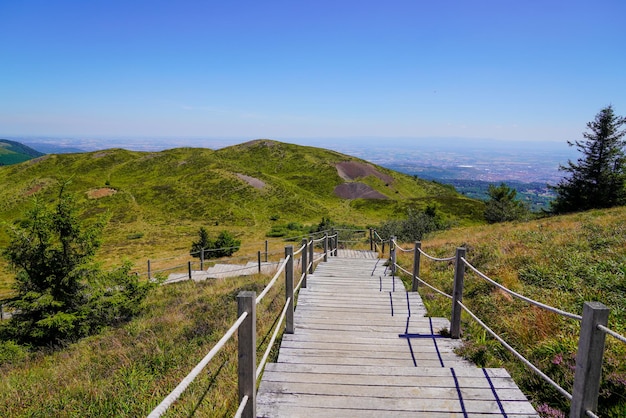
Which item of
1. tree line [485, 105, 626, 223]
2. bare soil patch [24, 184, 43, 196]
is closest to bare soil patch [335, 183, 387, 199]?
tree line [485, 105, 626, 223]

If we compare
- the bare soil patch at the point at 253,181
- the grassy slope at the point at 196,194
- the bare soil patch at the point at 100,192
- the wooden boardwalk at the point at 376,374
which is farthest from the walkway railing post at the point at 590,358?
the bare soil patch at the point at 100,192

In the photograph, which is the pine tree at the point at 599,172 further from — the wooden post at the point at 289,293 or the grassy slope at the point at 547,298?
the wooden post at the point at 289,293

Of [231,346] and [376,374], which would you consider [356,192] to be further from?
[376,374]

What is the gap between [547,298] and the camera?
637 centimetres

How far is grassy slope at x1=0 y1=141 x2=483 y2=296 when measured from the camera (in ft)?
153

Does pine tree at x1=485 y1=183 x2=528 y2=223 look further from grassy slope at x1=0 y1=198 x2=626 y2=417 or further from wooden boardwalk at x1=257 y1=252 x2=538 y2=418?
wooden boardwalk at x1=257 y1=252 x2=538 y2=418

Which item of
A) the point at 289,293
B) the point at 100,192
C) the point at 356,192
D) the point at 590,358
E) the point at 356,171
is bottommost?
the point at 100,192

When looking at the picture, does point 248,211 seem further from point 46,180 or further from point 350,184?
point 46,180

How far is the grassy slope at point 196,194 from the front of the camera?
46.5 metres

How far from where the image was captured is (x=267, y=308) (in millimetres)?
7473

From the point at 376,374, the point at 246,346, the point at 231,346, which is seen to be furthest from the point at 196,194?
the point at 246,346

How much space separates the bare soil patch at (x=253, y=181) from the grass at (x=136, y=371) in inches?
2220

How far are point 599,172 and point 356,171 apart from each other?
51.5 meters

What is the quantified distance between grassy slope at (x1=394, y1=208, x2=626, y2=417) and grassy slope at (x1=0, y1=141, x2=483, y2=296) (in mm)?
28441
